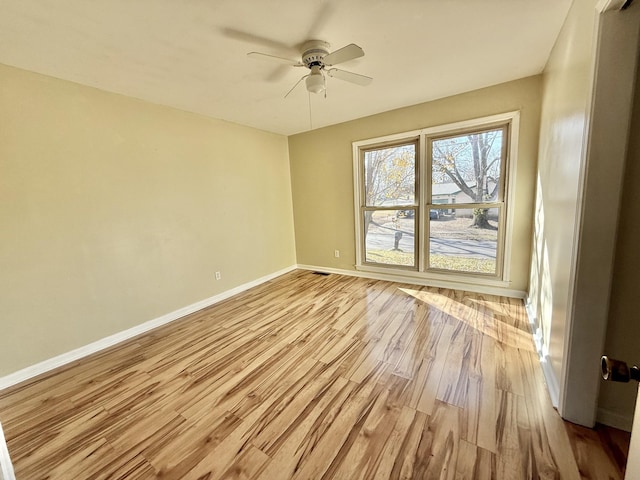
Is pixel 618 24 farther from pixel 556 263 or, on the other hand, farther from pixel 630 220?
pixel 556 263

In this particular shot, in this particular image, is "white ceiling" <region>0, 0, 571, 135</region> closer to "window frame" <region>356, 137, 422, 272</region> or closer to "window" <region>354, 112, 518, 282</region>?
"window" <region>354, 112, 518, 282</region>

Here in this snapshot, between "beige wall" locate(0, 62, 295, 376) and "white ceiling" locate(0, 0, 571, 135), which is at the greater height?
"white ceiling" locate(0, 0, 571, 135)

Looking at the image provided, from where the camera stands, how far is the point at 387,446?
137cm

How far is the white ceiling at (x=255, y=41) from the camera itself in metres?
1.59

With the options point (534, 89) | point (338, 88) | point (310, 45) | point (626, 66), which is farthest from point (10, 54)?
point (534, 89)

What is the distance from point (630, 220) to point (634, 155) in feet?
1.00

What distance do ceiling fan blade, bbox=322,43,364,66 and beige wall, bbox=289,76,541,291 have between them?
1929mm

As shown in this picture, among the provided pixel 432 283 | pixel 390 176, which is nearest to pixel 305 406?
pixel 432 283

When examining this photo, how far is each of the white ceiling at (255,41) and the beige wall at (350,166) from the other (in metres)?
0.27

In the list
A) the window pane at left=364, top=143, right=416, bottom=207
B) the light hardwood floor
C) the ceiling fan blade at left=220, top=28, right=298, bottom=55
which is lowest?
the light hardwood floor

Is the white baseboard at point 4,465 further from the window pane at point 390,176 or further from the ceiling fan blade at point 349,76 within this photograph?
the window pane at point 390,176

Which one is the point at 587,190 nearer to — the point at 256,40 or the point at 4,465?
the point at 256,40

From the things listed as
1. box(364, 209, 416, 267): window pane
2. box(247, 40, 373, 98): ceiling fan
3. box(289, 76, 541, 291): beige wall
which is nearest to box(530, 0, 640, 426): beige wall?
box(289, 76, 541, 291): beige wall

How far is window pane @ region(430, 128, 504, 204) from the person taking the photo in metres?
3.12
